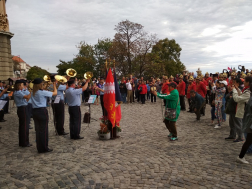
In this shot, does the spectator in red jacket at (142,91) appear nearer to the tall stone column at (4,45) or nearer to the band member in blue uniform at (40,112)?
the band member in blue uniform at (40,112)

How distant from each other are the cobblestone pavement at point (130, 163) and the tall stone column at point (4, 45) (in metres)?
13.9

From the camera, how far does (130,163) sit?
5.32 m

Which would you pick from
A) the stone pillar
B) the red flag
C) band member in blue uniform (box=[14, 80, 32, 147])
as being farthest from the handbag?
the stone pillar

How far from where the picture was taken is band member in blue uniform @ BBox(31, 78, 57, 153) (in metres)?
6.08

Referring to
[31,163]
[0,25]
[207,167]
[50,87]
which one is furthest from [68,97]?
[0,25]

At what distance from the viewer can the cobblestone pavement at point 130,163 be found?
4.40 metres

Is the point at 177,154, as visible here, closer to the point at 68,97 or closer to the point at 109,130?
the point at 109,130

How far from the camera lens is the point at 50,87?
8.02 m

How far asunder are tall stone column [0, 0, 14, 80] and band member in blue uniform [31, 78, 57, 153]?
16.2m

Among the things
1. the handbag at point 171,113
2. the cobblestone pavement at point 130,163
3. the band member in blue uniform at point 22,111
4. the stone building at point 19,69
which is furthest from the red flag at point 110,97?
the stone building at point 19,69

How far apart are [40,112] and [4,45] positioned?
55.2 feet

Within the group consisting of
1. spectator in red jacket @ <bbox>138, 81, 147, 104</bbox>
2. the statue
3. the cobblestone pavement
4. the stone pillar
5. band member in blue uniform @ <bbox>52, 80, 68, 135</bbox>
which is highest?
the statue

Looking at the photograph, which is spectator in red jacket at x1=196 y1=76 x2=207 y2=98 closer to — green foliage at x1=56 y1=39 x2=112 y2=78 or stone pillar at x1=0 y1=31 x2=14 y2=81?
stone pillar at x1=0 y1=31 x2=14 y2=81

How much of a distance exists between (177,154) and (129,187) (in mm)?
2147
